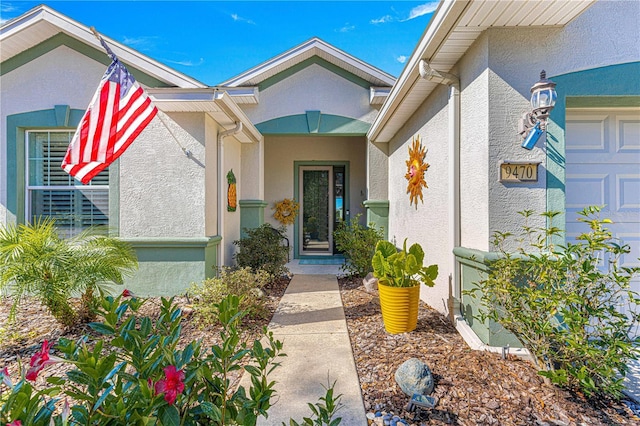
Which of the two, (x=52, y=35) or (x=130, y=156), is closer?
(x=130, y=156)

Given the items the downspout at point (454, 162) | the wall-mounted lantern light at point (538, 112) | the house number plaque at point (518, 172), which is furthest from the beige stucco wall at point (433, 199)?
the wall-mounted lantern light at point (538, 112)

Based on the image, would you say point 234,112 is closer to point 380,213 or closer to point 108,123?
point 108,123

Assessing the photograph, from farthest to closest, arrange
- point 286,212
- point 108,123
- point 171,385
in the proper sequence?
point 286,212, point 108,123, point 171,385

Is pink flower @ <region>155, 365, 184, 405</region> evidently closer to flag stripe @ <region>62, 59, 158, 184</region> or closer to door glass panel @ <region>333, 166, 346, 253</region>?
flag stripe @ <region>62, 59, 158, 184</region>

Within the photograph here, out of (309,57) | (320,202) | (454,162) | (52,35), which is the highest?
(309,57)

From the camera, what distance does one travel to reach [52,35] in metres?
5.25

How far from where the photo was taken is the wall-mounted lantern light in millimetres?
2613

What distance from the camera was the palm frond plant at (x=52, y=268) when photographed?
3.30 metres

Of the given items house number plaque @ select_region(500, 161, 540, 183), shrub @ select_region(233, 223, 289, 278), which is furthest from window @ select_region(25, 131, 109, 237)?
house number plaque @ select_region(500, 161, 540, 183)

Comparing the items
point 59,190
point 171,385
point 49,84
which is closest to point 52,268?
point 59,190

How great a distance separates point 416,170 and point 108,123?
4.11m

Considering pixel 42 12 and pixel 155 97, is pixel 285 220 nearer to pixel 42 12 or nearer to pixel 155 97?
pixel 155 97

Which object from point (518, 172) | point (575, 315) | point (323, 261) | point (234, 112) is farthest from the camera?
point (323, 261)

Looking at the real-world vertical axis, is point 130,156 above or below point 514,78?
below
